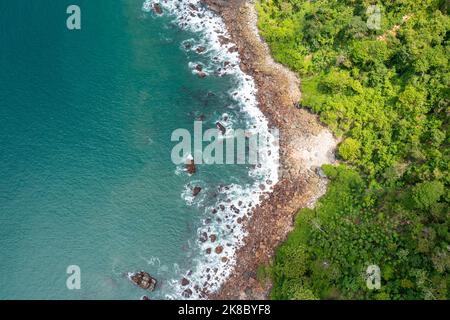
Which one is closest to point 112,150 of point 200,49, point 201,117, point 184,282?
point 201,117

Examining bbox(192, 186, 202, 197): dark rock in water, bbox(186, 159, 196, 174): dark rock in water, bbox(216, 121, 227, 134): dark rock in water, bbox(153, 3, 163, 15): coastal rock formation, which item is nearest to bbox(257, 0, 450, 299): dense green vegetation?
bbox(216, 121, 227, 134): dark rock in water

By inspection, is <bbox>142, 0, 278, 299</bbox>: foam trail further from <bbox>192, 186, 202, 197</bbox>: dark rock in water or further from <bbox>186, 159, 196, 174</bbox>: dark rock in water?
<bbox>186, 159, 196, 174</bbox>: dark rock in water

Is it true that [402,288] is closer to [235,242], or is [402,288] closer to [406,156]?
[406,156]

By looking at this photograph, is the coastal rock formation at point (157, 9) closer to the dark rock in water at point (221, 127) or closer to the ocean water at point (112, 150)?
the ocean water at point (112, 150)

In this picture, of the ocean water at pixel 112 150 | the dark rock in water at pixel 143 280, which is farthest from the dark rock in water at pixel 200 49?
the dark rock in water at pixel 143 280

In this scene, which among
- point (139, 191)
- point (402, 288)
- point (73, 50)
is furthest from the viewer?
point (73, 50)

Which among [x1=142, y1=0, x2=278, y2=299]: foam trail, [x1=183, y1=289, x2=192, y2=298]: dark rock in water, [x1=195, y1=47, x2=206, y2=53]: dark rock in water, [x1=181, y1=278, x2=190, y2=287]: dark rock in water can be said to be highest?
[x1=195, y1=47, x2=206, y2=53]: dark rock in water
